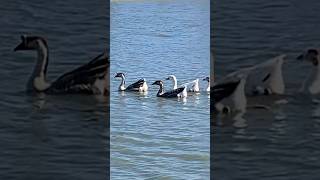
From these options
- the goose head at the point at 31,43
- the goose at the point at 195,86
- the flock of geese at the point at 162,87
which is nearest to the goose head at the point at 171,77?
the flock of geese at the point at 162,87

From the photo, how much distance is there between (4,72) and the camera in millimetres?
3549

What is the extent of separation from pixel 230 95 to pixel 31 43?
1.32 meters

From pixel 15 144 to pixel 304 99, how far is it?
73.5 inches

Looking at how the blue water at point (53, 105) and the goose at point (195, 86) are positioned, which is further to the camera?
the goose at point (195, 86)

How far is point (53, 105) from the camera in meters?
3.57

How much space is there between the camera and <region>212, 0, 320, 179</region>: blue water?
134 inches

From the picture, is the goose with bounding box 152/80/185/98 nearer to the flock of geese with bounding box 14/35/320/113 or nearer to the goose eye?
the flock of geese with bounding box 14/35/320/113

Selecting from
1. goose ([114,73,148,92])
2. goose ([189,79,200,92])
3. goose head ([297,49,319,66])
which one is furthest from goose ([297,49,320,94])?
goose ([114,73,148,92])

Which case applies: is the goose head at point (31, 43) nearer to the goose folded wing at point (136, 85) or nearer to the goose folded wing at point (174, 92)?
the goose folded wing at point (136, 85)

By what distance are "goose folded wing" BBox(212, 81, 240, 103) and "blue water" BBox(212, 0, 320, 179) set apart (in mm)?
70

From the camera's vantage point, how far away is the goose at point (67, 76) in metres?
3.54

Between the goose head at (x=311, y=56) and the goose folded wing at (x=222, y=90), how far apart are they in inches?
17.1

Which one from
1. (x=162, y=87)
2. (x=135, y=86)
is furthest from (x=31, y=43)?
(x=162, y=87)

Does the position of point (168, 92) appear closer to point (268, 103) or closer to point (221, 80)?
point (221, 80)
